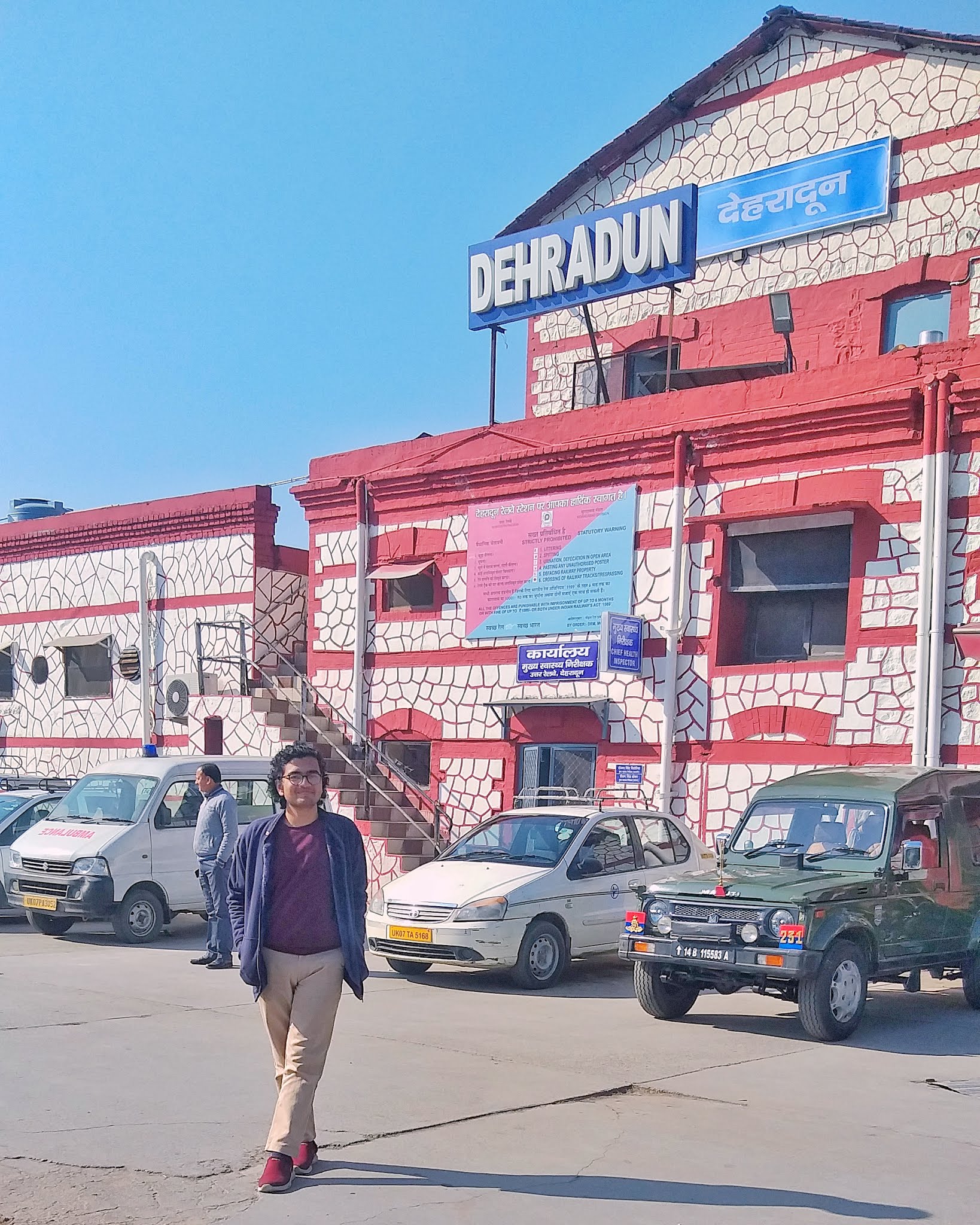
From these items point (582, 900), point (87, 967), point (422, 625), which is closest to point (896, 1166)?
point (582, 900)

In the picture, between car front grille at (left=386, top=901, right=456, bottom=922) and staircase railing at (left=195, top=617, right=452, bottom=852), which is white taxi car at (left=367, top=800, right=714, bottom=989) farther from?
staircase railing at (left=195, top=617, right=452, bottom=852)

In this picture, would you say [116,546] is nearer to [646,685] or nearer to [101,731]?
[101,731]

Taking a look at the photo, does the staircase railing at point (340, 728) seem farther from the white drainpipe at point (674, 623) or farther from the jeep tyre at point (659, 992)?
the jeep tyre at point (659, 992)

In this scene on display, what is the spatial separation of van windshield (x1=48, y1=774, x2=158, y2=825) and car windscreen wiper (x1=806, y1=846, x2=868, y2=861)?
7.76 m

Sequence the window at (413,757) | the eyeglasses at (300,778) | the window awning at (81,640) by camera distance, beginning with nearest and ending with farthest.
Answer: the eyeglasses at (300,778), the window at (413,757), the window awning at (81,640)

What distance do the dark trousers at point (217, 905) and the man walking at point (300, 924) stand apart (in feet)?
21.3

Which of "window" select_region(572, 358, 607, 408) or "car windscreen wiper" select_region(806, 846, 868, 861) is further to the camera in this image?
Answer: "window" select_region(572, 358, 607, 408)

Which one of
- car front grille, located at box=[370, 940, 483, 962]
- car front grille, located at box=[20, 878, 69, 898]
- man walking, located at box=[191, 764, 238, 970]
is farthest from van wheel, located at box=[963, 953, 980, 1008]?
car front grille, located at box=[20, 878, 69, 898]

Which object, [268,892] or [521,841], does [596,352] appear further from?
[268,892]

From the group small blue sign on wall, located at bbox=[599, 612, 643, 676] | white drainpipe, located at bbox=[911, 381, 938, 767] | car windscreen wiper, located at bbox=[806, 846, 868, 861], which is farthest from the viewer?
small blue sign on wall, located at bbox=[599, 612, 643, 676]

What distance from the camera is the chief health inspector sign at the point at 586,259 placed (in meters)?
18.3

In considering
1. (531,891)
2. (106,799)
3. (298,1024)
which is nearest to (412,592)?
(106,799)

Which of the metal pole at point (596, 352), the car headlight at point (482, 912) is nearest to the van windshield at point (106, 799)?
the car headlight at point (482, 912)

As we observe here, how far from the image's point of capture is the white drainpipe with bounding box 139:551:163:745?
2373 cm
